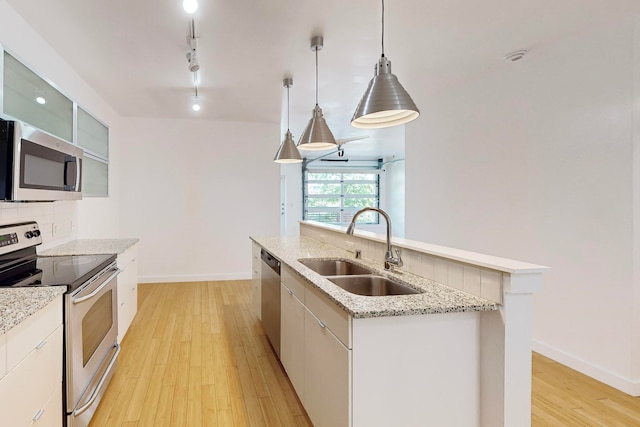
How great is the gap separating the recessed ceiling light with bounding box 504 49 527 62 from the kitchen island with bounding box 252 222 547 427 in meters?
2.35

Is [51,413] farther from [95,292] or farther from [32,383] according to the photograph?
[95,292]

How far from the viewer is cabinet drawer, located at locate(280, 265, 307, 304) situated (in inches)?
82.9

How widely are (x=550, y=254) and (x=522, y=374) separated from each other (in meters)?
1.94

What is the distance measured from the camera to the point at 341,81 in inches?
153

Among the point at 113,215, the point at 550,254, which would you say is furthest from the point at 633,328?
the point at 113,215

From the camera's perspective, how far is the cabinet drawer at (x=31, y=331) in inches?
50.5

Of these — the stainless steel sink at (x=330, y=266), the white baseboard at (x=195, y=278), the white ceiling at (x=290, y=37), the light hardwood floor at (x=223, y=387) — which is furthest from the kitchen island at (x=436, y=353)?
the white baseboard at (x=195, y=278)

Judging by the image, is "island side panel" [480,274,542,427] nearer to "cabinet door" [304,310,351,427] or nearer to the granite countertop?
the granite countertop

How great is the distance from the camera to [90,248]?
3.05m

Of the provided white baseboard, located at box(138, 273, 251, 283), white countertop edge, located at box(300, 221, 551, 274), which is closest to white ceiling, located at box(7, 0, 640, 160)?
white countertop edge, located at box(300, 221, 551, 274)

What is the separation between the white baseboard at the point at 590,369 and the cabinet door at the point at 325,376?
2.20 m

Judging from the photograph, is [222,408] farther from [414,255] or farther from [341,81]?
[341,81]

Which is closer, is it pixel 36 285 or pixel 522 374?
pixel 522 374

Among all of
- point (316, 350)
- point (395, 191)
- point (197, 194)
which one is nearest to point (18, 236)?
point (316, 350)
